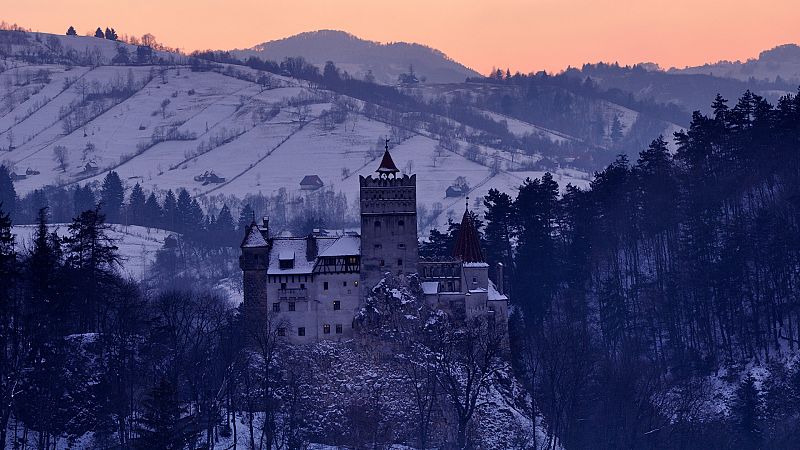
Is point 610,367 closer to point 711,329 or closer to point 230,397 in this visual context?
point 711,329

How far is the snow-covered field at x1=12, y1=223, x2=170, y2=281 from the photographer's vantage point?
18012cm

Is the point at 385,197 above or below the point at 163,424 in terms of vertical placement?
above

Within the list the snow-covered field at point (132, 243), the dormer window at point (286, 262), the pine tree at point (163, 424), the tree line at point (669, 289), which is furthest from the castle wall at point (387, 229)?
the snow-covered field at point (132, 243)

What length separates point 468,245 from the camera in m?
110

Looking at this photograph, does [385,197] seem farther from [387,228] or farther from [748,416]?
[748,416]

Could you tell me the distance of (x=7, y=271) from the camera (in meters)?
93.1

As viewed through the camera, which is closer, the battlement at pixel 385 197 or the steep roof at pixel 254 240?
the steep roof at pixel 254 240

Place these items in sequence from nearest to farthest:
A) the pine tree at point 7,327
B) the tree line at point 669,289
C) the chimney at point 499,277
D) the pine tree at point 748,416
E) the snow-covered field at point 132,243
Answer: the pine tree at point 7,327 → the pine tree at point 748,416 → the tree line at point 669,289 → the chimney at point 499,277 → the snow-covered field at point 132,243

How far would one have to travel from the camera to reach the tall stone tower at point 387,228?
10675 cm

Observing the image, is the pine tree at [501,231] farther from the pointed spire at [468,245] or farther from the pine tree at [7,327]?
the pine tree at [7,327]

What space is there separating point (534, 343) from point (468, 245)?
10912mm

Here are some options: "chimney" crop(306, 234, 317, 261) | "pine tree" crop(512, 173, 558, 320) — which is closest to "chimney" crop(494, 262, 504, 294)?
"pine tree" crop(512, 173, 558, 320)

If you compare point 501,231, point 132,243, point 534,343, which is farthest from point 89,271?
point 132,243

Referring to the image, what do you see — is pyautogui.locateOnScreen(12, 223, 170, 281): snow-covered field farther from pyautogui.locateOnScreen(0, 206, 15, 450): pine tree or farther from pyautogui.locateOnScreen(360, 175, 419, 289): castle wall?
pyautogui.locateOnScreen(0, 206, 15, 450): pine tree
